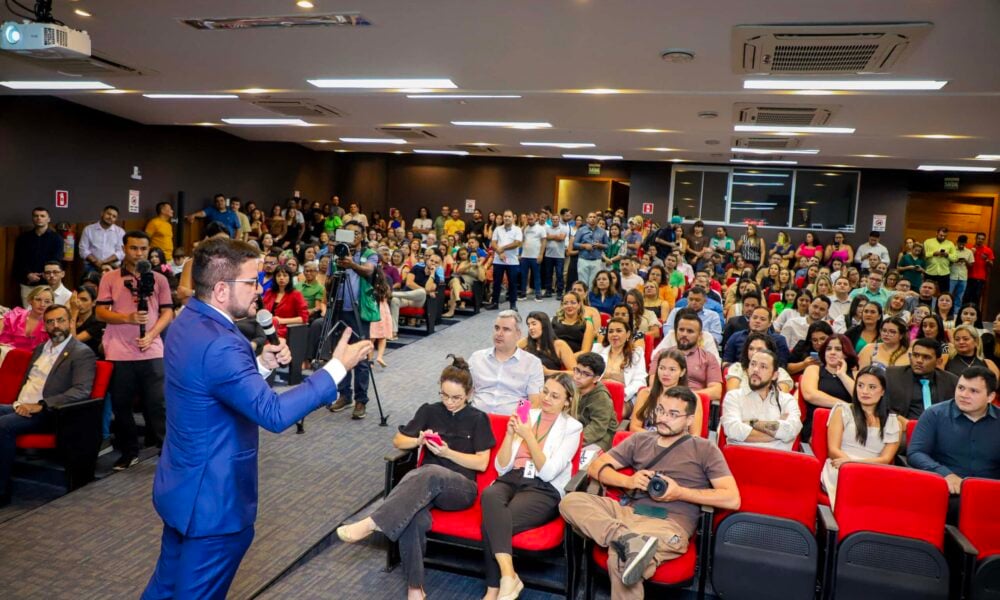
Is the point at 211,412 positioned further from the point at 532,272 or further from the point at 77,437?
the point at 532,272

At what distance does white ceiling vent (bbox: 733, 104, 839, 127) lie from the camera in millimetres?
7230

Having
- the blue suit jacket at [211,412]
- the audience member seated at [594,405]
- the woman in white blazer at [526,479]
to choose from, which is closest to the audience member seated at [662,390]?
the audience member seated at [594,405]

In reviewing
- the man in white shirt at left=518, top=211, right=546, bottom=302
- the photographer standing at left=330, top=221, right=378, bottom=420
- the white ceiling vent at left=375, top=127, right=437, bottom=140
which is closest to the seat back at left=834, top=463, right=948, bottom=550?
the photographer standing at left=330, top=221, right=378, bottom=420

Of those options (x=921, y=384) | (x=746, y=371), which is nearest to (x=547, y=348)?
(x=746, y=371)

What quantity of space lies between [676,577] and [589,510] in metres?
0.45

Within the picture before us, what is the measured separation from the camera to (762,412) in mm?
4223

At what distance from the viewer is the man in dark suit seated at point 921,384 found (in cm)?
480

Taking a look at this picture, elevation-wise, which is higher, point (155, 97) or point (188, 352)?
point (155, 97)

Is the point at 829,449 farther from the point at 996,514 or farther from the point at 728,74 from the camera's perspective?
the point at 728,74

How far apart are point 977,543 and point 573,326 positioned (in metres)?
3.51

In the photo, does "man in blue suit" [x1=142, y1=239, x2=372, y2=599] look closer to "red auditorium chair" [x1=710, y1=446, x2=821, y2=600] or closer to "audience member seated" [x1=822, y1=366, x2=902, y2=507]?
"red auditorium chair" [x1=710, y1=446, x2=821, y2=600]

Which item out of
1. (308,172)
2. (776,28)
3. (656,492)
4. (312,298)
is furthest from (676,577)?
(308,172)

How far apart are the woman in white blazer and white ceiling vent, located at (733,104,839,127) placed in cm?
487

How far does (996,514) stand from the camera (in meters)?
Result: 3.15
